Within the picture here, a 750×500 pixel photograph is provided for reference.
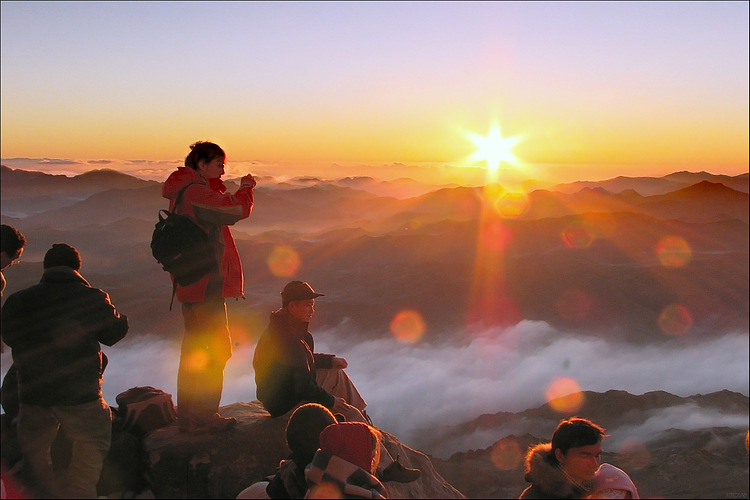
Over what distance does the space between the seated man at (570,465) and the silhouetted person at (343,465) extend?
104 centimetres

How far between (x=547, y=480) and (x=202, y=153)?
12.1 feet

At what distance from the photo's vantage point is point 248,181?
5.07 meters

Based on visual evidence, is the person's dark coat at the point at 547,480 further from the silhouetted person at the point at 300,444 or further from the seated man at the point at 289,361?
the seated man at the point at 289,361

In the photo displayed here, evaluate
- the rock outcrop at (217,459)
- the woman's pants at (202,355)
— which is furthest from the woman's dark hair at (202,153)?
the rock outcrop at (217,459)

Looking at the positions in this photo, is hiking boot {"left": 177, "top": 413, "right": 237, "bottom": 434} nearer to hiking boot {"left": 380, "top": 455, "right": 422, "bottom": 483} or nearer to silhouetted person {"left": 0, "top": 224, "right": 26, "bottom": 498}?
silhouetted person {"left": 0, "top": 224, "right": 26, "bottom": 498}

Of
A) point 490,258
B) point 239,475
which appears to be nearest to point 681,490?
point 239,475

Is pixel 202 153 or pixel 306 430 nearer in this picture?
pixel 306 430

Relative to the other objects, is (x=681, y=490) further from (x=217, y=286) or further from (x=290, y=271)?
(x=290, y=271)

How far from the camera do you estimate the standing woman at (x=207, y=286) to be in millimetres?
4980

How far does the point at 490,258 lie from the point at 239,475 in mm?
163975

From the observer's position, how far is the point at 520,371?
128250mm

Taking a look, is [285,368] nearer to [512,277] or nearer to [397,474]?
[397,474]

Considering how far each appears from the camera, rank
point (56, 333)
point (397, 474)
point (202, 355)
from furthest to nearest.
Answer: point (202, 355)
point (397, 474)
point (56, 333)

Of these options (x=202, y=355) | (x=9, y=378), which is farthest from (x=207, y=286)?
(x=9, y=378)
